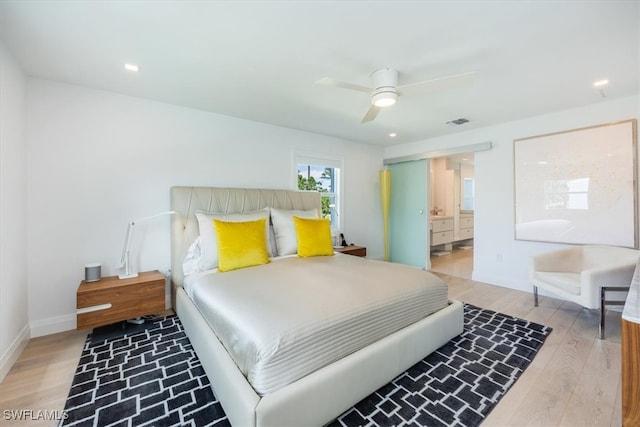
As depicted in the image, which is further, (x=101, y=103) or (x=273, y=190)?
(x=273, y=190)

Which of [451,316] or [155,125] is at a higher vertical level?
[155,125]

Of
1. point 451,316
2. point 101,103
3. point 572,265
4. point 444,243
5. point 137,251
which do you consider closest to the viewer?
point 451,316

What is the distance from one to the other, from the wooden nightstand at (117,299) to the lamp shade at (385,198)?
13.1 ft

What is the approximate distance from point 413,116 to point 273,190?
215 cm

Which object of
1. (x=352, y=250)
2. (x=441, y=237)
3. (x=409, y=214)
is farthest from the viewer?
(x=441, y=237)

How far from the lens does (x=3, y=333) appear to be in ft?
6.18

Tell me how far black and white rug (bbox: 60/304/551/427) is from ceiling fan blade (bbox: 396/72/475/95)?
2.11m

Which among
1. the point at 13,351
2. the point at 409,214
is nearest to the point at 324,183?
the point at 409,214

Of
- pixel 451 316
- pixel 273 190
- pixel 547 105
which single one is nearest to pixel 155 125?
pixel 273 190

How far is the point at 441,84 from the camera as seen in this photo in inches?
78.9

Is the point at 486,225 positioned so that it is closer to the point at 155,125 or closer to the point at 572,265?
the point at 572,265

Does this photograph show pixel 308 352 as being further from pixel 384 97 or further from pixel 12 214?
pixel 12 214

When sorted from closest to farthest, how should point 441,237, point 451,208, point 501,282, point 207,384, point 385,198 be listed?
point 207,384 → point 501,282 → point 385,198 → point 441,237 → point 451,208

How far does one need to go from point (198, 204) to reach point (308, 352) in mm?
2333
